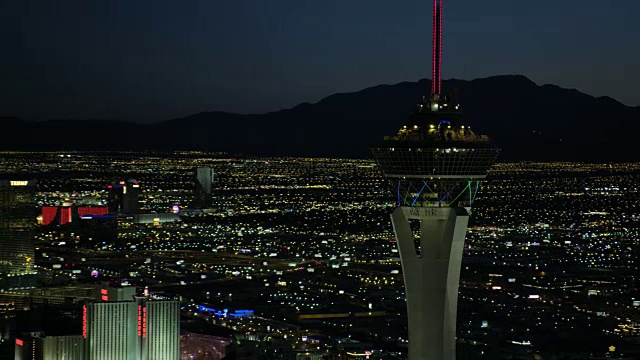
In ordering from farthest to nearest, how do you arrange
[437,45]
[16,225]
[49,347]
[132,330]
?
[16,225]
[132,330]
[49,347]
[437,45]

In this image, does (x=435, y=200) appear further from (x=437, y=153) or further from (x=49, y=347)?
(x=49, y=347)

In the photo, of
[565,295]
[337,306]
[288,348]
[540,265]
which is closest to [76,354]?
[288,348]

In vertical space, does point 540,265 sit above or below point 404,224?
below

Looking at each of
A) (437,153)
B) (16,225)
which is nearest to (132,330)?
(437,153)

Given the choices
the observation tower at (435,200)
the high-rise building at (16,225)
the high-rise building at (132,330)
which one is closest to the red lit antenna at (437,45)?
the observation tower at (435,200)

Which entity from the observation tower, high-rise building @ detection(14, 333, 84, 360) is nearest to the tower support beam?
the observation tower

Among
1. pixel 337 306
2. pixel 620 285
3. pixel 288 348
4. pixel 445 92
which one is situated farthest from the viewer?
pixel 620 285

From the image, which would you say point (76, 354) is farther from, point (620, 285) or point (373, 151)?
point (620, 285)
